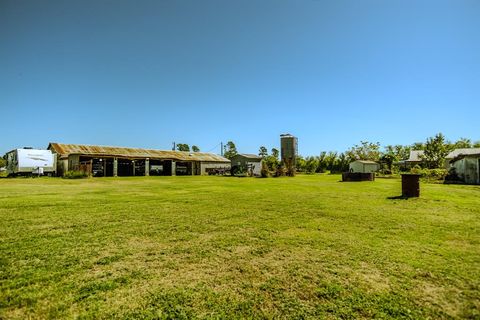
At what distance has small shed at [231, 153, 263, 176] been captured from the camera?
33875mm

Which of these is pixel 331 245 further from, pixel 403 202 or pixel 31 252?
pixel 403 202

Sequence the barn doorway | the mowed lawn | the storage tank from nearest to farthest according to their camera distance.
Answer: the mowed lawn
the barn doorway
the storage tank

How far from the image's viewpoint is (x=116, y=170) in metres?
30.4

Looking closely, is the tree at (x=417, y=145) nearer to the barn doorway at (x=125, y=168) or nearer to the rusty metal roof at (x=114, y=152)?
the rusty metal roof at (x=114, y=152)

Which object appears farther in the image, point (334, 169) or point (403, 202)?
point (334, 169)

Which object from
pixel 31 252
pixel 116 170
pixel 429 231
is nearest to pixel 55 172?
pixel 116 170

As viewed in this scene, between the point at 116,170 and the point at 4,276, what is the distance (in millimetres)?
29701

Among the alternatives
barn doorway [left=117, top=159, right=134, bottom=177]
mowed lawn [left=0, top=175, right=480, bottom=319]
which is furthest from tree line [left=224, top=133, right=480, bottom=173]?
mowed lawn [left=0, top=175, right=480, bottom=319]

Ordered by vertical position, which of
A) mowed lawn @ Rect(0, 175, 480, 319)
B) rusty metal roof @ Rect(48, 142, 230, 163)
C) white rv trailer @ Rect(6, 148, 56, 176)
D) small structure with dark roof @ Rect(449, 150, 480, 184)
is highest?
rusty metal roof @ Rect(48, 142, 230, 163)

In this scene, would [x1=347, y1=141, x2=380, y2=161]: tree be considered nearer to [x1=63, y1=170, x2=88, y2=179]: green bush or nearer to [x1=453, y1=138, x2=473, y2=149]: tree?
[x1=453, y1=138, x2=473, y2=149]: tree

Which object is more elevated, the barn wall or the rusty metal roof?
the rusty metal roof

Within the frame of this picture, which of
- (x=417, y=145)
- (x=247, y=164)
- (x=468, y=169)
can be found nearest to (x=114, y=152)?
(x=247, y=164)

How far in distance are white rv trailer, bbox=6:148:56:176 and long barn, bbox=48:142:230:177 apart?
1458mm

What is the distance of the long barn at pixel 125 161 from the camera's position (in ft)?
90.2
